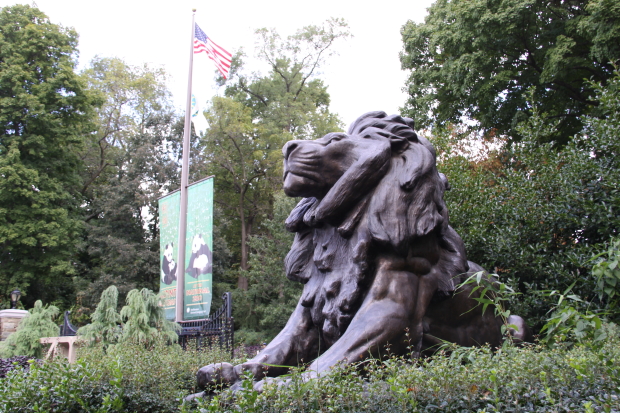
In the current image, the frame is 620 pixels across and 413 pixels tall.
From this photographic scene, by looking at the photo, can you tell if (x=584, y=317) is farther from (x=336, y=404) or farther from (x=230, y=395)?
(x=230, y=395)

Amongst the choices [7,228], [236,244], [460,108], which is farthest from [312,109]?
[7,228]

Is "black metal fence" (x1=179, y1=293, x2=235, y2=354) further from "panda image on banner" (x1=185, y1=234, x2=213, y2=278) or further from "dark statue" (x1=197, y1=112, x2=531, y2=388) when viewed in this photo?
"dark statue" (x1=197, y1=112, x2=531, y2=388)

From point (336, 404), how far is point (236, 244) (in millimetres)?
25557

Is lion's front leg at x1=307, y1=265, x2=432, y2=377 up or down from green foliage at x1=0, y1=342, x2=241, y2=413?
up

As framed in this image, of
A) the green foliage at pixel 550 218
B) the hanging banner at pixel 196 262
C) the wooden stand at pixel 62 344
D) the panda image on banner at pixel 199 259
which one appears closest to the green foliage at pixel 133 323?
the wooden stand at pixel 62 344

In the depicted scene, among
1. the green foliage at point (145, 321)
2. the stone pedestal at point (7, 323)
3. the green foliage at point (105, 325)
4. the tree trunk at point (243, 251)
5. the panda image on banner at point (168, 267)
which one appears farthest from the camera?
the tree trunk at point (243, 251)

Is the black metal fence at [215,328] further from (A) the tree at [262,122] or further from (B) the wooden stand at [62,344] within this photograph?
(A) the tree at [262,122]

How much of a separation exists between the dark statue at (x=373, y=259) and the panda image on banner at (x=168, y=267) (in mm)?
9034

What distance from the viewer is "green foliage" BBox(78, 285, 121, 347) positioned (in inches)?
400

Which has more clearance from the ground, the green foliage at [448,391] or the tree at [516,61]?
the tree at [516,61]

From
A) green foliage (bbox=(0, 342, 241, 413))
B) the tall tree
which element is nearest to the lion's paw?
green foliage (bbox=(0, 342, 241, 413))

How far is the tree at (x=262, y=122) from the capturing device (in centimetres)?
2542

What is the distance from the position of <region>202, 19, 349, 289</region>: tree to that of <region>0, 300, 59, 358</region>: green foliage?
1319 centimetres

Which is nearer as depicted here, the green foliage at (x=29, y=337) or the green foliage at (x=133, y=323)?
the green foliage at (x=133, y=323)
